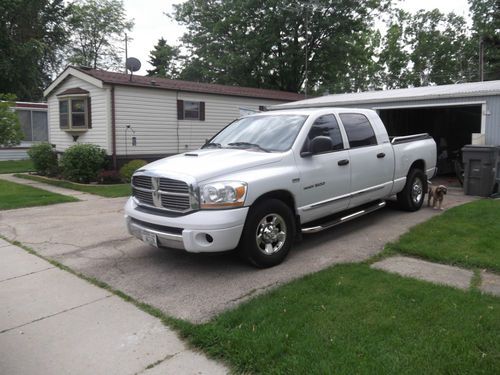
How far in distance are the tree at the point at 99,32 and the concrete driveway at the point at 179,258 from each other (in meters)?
40.5

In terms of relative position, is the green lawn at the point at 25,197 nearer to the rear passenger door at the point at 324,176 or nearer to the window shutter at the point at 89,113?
the window shutter at the point at 89,113

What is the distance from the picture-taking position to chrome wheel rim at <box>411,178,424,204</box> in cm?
792

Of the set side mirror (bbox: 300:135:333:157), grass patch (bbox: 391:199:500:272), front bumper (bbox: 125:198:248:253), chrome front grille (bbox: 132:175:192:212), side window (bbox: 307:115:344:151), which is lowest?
grass patch (bbox: 391:199:500:272)

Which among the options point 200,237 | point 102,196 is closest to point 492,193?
point 200,237

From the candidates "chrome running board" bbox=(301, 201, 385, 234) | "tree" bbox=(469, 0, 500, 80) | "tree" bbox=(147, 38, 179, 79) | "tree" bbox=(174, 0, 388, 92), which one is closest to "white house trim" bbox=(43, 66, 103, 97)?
"chrome running board" bbox=(301, 201, 385, 234)

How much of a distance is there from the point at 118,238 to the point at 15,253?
56.0 inches

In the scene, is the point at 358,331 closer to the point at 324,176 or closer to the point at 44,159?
the point at 324,176

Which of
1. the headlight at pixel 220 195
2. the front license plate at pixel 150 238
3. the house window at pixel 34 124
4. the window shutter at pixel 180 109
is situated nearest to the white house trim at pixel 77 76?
the window shutter at pixel 180 109

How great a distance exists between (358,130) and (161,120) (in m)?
10.4

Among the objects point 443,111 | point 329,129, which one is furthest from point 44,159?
point 443,111

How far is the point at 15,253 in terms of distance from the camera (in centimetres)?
593

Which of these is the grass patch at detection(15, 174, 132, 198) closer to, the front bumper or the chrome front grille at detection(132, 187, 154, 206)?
the chrome front grille at detection(132, 187, 154, 206)

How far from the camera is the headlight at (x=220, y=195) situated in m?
4.51

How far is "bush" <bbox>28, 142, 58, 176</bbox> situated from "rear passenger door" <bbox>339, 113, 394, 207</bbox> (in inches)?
485
